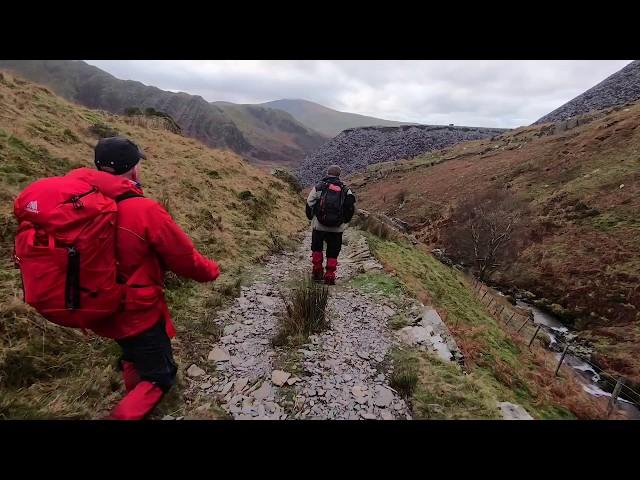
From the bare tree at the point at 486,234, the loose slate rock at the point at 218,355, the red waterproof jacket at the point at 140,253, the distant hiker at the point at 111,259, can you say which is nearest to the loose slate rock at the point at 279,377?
the loose slate rock at the point at 218,355

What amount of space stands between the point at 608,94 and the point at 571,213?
59.8m

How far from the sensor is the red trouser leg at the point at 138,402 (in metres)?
2.98

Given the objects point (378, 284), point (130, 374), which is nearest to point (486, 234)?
point (378, 284)

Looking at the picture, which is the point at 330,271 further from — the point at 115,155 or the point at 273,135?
the point at 273,135

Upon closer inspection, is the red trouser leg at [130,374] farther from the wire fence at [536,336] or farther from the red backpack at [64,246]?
the wire fence at [536,336]

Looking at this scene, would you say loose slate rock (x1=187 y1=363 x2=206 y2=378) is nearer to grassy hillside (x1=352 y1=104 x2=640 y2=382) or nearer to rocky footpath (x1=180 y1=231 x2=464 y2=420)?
rocky footpath (x1=180 y1=231 x2=464 y2=420)

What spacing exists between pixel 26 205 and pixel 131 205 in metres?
0.62

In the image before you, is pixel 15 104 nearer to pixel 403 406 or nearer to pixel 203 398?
pixel 203 398

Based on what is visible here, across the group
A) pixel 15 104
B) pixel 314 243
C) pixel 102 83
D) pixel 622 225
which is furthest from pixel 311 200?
pixel 102 83

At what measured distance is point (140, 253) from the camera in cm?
274

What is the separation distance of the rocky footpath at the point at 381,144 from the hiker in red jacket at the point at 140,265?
71650mm

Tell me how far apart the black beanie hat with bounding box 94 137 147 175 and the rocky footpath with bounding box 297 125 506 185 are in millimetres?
71650

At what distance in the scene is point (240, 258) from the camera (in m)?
8.52

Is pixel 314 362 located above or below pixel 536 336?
above
